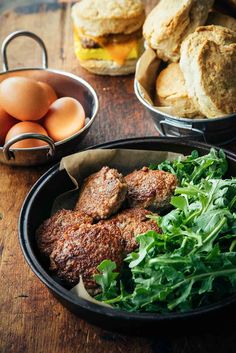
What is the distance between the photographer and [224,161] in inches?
59.7

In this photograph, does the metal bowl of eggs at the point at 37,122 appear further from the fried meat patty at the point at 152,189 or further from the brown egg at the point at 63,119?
the fried meat patty at the point at 152,189

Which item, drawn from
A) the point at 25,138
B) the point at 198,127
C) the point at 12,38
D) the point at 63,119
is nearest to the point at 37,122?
the point at 63,119

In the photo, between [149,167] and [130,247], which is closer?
[130,247]

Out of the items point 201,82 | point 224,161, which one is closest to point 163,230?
point 224,161

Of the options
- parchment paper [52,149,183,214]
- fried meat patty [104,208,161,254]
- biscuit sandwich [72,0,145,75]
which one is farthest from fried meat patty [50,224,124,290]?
biscuit sandwich [72,0,145,75]

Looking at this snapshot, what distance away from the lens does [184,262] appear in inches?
45.8

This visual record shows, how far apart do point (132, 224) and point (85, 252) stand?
15 cm

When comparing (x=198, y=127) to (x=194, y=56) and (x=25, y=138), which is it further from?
(x=25, y=138)

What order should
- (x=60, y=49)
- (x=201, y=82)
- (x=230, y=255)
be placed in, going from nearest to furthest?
(x=230, y=255)
(x=201, y=82)
(x=60, y=49)

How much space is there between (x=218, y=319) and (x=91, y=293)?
0.93 ft

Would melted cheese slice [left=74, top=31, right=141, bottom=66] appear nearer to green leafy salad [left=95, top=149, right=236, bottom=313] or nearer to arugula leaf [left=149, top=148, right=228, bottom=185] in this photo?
arugula leaf [left=149, top=148, right=228, bottom=185]

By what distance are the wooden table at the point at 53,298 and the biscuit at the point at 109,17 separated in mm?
199

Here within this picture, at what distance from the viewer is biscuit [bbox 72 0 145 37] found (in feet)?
6.85

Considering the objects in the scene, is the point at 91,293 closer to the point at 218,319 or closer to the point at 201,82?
the point at 218,319
